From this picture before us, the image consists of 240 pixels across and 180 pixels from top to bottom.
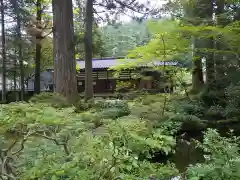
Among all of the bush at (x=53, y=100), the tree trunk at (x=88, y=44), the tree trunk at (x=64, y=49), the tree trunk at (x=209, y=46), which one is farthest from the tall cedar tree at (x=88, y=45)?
the tree trunk at (x=209, y=46)

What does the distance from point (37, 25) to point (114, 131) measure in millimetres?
13289

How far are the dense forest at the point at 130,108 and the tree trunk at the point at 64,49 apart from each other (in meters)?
0.03

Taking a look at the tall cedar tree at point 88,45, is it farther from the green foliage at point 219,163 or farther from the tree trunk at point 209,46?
the green foliage at point 219,163

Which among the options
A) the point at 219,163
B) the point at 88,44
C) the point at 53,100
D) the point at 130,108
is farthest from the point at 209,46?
the point at 219,163

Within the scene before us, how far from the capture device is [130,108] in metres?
9.26

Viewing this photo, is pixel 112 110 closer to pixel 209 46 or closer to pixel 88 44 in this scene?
pixel 88 44

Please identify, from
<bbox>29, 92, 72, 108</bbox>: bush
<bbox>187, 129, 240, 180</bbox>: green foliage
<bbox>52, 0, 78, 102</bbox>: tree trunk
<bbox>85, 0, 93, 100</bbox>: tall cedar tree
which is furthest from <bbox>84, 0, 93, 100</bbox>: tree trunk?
<bbox>187, 129, 240, 180</bbox>: green foliage

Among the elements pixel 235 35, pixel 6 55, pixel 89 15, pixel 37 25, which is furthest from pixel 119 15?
pixel 6 55

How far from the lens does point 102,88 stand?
1969cm

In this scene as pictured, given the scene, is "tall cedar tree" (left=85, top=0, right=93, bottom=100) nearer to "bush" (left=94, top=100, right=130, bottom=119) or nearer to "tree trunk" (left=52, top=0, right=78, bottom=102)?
"tree trunk" (left=52, top=0, right=78, bottom=102)

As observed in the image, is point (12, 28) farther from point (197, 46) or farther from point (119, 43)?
point (119, 43)

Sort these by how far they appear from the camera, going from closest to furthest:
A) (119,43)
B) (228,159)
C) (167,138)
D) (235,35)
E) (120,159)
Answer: (120,159), (228,159), (167,138), (235,35), (119,43)

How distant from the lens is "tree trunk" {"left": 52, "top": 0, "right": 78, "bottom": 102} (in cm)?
905

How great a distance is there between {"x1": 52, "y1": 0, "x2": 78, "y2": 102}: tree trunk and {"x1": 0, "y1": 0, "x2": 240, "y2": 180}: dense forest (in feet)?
0.10
